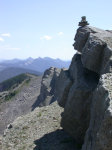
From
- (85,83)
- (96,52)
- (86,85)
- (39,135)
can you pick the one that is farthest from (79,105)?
(39,135)

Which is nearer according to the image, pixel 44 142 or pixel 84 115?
pixel 84 115

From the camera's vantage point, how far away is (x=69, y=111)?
2809 centimetres

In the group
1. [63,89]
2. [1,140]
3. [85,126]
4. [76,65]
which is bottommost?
[1,140]

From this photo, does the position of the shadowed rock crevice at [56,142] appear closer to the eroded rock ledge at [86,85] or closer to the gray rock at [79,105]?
the eroded rock ledge at [86,85]

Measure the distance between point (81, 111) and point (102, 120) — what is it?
11.2 metres

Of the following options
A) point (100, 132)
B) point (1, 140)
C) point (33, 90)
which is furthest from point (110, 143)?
point (33, 90)

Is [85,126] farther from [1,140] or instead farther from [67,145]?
[1,140]

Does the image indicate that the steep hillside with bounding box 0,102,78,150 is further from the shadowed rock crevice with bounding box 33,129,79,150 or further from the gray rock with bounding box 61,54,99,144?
the gray rock with bounding box 61,54,99,144

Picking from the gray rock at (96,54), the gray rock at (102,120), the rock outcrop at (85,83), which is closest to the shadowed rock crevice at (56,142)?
the rock outcrop at (85,83)

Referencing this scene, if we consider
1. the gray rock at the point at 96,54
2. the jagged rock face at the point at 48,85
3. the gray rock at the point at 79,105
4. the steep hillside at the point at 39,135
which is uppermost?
the gray rock at the point at 96,54

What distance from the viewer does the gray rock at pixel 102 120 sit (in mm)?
15375

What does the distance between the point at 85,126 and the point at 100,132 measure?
1157 cm

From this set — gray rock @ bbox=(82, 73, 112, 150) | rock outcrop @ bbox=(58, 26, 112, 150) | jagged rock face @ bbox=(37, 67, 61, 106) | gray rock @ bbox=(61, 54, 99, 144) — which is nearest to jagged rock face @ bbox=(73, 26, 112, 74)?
rock outcrop @ bbox=(58, 26, 112, 150)

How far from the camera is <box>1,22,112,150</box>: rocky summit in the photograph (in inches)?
691
